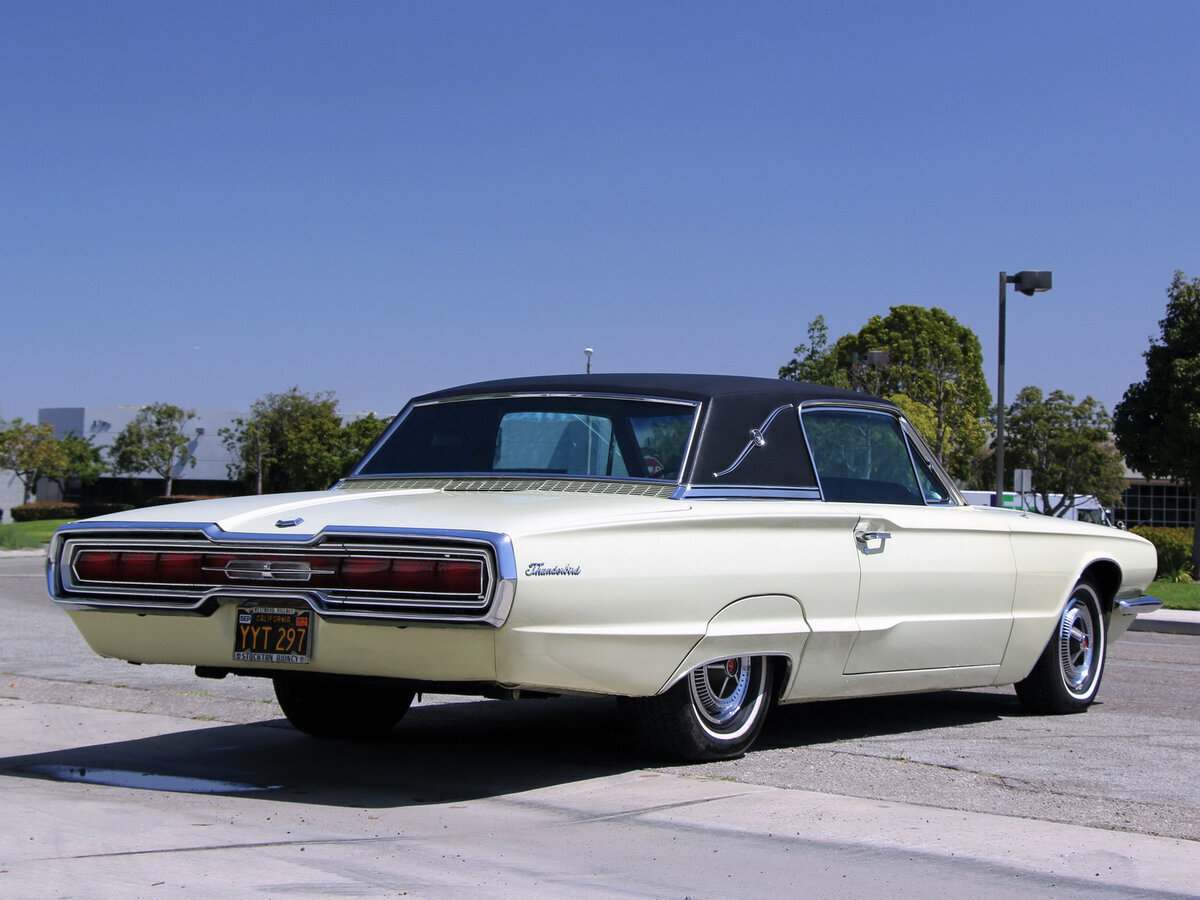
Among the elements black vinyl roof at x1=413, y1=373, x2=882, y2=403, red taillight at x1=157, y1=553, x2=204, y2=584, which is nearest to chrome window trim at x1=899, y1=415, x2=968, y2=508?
black vinyl roof at x1=413, y1=373, x2=882, y2=403

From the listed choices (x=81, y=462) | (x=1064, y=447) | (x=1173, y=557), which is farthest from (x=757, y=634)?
(x=81, y=462)

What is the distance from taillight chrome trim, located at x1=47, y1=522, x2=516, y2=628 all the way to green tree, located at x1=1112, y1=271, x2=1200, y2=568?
26.4 m

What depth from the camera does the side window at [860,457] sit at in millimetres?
6484

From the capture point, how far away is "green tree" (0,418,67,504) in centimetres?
6819

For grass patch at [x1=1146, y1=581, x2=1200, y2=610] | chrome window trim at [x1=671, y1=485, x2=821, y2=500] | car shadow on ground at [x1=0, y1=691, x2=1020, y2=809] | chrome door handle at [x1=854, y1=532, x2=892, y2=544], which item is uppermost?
chrome window trim at [x1=671, y1=485, x2=821, y2=500]

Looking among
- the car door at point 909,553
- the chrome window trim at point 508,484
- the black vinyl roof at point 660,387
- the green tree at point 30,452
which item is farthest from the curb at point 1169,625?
the green tree at point 30,452

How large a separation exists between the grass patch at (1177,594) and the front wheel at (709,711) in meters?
13.7

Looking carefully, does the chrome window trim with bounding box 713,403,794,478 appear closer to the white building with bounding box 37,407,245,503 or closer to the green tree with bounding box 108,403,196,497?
the green tree with bounding box 108,403,196,497

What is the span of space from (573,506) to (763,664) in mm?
1187

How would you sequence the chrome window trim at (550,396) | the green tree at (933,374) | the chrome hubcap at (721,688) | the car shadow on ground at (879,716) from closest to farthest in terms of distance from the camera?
the chrome hubcap at (721,688), the chrome window trim at (550,396), the car shadow on ground at (879,716), the green tree at (933,374)

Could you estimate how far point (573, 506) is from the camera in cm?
530

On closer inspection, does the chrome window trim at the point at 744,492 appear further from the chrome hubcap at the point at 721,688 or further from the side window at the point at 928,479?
the side window at the point at 928,479

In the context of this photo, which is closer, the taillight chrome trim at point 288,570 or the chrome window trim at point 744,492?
the taillight chrome trim at point 288,570

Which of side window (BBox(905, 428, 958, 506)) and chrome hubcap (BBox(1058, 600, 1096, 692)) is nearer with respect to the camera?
side window (BBox(905, 428, 958, 506))
